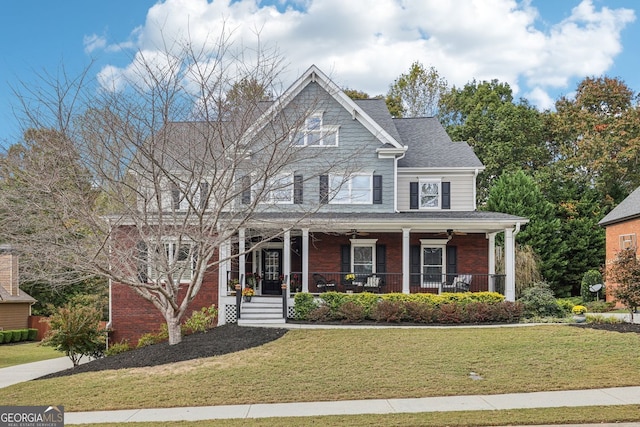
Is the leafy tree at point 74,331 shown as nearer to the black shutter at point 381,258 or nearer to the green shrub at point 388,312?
the green shrub at point 388,312

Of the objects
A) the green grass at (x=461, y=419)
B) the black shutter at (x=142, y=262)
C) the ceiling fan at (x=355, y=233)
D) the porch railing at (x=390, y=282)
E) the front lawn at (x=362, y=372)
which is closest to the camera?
the green grass at (x=461, y=419)

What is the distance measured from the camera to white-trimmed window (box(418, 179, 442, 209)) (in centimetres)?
2400

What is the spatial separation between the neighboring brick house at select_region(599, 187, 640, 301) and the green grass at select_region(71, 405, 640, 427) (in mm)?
19953

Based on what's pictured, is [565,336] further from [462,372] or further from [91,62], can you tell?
[91,62]

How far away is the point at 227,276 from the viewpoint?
68.1 feet

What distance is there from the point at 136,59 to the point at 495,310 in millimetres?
12734

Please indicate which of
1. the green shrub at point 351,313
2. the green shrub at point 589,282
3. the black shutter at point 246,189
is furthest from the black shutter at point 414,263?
the green shrub at point 589,282

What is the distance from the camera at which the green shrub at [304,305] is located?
1912 cm

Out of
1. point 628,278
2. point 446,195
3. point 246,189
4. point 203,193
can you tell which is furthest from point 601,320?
point 203,193

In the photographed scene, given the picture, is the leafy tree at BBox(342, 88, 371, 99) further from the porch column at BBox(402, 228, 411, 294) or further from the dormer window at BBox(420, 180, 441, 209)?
the porch column at BBox(402, 228, 411, 294)

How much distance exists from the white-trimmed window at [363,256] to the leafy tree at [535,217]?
38.1ft

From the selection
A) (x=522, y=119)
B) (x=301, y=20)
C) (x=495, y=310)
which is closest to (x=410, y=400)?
(x=495, y=310)

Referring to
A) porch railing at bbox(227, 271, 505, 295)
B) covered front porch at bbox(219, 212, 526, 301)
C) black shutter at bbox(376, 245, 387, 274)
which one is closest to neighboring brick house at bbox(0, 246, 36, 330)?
covered front porch at bbox(219, 212, 526, 301)

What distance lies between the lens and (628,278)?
58.7ft
